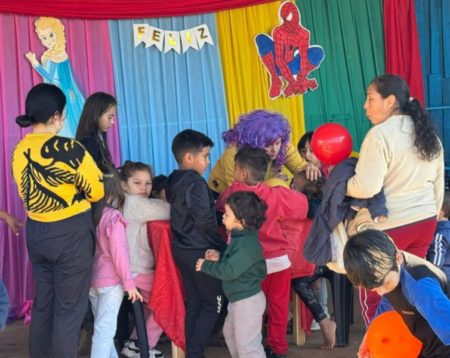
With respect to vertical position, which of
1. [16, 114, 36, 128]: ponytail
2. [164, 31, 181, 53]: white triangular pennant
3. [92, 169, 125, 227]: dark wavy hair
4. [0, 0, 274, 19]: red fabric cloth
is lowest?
[92, 169, 125, 227]: dark wavy hair

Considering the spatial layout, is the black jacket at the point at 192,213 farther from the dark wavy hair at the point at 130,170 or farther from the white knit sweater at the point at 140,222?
the dark wavy hair at the point at 130,170

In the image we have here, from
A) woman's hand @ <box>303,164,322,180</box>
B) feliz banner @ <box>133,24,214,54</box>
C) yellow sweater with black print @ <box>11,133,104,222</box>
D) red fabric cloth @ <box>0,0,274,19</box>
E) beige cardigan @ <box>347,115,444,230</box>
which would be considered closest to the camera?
beige cardigan @ <box>347,115,444,230</box>

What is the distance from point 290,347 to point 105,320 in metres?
1.18

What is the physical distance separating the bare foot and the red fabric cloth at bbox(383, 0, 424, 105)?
2437 mm

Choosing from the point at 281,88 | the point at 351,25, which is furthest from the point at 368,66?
the point at 281,88

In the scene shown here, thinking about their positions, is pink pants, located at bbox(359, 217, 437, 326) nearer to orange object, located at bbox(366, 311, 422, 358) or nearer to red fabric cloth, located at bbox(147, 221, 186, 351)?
orange object, located at bbox(366, 311, 422, 358)

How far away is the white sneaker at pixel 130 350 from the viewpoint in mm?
4160

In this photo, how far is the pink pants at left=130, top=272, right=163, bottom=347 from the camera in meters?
3.97

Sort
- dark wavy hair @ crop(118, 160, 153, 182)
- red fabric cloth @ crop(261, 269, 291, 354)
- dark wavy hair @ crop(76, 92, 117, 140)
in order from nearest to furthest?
1. dark wavy hair @ crop(76, 92, 117, 140)
2. red fabric cloth @ crop(261, 269, 291, 354)
3. dark wavy hair @ crop(118, 160, 153, 182)

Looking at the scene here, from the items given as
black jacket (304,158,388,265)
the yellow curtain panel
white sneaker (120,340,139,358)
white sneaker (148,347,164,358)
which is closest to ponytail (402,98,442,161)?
black jacket (304,158,388,265)

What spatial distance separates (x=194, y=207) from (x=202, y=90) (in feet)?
7.28

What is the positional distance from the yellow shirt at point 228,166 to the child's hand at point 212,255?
2.21 ft

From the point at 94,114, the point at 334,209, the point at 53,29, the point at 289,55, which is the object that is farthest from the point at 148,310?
the point at 289,55

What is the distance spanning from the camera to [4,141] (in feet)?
16.8
